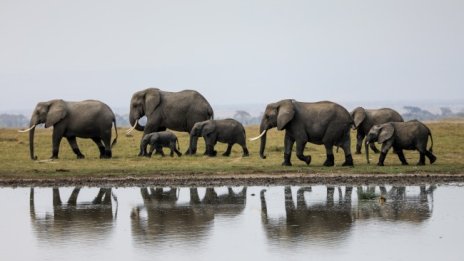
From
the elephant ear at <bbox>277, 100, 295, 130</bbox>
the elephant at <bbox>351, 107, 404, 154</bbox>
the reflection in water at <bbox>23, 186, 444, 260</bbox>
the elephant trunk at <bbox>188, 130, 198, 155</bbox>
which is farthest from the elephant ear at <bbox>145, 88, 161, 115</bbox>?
the reflection in water at <bbox>23, 186, 444, 260</bbox>

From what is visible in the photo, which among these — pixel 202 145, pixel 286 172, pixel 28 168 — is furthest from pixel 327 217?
pixel 202 145

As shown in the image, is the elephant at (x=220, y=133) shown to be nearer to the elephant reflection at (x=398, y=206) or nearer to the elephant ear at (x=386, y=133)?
the elephant ear at (x=386, y=133)

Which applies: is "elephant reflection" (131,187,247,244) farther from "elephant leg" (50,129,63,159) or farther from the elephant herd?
"elephant leg" (50,129,63,159)

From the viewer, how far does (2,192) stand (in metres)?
27.0

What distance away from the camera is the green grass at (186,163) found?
30531 mm

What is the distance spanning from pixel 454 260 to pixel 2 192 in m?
14.1

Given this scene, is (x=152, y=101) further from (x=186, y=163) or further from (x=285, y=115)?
(x=285, y=115)

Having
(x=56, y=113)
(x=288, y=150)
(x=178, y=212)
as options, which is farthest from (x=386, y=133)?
(x=56, y=113)

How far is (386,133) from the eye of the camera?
105 feet

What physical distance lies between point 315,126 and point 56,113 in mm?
10008

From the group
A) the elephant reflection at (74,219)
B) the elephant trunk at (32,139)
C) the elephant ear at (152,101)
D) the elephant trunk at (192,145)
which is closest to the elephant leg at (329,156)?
the elephant trunk at (192,145)

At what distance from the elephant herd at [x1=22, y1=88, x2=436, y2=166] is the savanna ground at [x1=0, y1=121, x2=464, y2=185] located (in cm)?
53

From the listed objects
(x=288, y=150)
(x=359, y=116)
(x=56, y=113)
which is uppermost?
(x=56, y=113)

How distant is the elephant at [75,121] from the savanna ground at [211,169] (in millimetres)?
731
